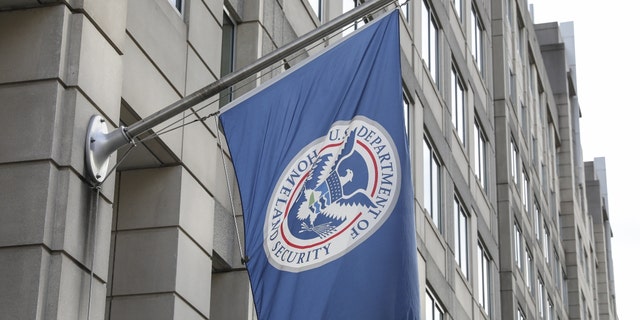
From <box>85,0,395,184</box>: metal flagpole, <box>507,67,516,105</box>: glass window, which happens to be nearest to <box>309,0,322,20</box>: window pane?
<box>85,0,395,184</box>: metal flagpole

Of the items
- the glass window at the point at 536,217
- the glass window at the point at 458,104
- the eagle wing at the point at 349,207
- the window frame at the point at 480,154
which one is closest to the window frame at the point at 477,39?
the window frame at the point at 480,154

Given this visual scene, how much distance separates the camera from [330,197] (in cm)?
1291

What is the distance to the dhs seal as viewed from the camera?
→ 41.9 ft

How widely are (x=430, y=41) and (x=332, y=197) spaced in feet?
73.2

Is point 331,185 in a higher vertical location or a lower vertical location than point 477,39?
lower

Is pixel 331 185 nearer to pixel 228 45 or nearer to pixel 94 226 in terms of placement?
pixel 94 226

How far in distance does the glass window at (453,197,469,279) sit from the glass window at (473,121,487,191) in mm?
3349

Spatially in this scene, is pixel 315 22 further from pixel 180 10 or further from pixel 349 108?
pixel 349 108

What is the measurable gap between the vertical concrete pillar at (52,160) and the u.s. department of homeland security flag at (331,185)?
65.2 inches

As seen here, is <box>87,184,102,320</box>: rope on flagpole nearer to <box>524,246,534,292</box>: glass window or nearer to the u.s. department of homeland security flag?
the u.s. department of homeland security flag

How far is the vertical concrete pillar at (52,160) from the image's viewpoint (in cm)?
1303

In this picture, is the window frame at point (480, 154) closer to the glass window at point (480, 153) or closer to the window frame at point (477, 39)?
the glass window at point (480, 153)

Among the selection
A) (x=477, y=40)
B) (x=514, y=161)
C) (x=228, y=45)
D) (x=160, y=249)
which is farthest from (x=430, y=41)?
(x=160, y=249)

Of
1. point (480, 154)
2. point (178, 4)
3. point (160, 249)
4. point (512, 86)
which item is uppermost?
point (512, 86)
